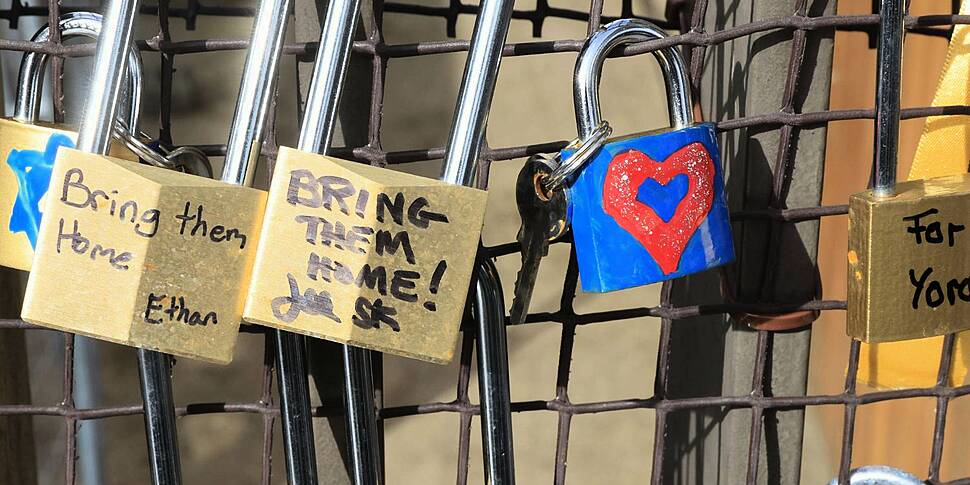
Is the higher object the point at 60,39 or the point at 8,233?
the point at 60,39

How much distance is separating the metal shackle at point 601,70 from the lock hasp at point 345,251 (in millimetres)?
96

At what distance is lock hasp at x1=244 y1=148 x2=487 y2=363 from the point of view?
40 centimetres

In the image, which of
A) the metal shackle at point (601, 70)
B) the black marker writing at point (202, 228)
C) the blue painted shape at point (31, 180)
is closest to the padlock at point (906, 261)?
the metal shackle at point (601, 70)

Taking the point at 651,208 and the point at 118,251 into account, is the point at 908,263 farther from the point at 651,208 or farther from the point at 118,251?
the point at 118,251

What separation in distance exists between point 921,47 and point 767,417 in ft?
3.21

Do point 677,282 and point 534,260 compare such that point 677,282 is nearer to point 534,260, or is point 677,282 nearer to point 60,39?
point 534,260

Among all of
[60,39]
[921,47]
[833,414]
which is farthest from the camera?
[833,414]

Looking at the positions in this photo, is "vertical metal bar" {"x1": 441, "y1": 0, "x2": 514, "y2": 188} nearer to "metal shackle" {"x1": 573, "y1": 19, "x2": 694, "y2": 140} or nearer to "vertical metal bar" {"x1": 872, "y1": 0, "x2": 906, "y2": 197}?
"metal shackle" {"x1": 573, "y1": 19, "x2": 694, "y2": 140}

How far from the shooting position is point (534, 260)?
1.58 feet

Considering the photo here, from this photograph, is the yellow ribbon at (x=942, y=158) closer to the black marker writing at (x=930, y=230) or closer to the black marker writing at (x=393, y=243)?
the black marker writing at (x=930, y=230)

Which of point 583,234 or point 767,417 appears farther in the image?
point 767,417

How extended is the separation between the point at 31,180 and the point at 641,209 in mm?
321

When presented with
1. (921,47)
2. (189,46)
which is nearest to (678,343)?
(189,46)

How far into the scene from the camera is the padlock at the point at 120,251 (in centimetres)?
40
